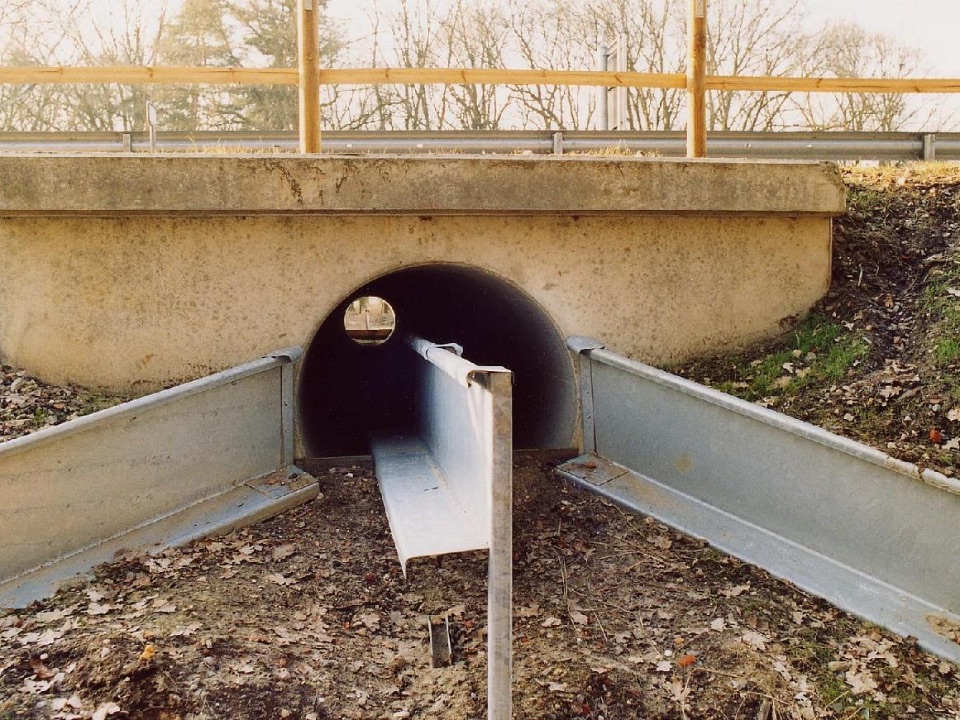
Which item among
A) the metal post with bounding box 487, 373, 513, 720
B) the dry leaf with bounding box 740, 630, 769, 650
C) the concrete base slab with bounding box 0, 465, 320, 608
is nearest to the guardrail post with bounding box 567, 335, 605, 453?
the concrete base slab with bounding box 0, 465, 320, 608

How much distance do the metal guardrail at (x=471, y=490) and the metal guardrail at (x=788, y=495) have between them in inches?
48.1

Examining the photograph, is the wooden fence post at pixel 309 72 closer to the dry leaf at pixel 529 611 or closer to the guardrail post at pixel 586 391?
the guardrail post at pixel 586 391

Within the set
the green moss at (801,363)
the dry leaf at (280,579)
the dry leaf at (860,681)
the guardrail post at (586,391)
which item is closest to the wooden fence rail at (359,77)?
the green moss at (801,363)

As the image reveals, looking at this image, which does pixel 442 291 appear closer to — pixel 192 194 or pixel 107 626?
pixel 192 194

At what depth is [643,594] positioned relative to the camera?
13.1 feet

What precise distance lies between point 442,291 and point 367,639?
5483 mm

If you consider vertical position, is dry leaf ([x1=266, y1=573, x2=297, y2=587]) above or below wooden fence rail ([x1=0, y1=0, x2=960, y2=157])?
below

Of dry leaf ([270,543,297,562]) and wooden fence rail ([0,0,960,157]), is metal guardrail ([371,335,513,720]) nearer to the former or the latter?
dry leaf ([270,543,297,562])

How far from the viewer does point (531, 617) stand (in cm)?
384

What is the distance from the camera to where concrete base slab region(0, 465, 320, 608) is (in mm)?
3928

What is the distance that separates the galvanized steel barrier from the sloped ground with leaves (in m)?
0.17

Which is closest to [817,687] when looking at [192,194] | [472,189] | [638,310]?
[638,310]

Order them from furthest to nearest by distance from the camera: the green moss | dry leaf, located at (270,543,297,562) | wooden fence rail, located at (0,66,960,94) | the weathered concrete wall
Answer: wooden fence rail, located at (0,66,960,94) < the green moss < the weathered concrete wall < dry leaf, located at (270,543,297,562)

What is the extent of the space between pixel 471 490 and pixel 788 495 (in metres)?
1.80
